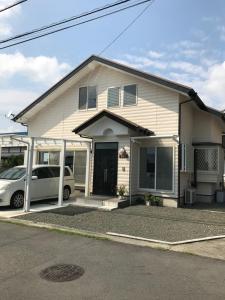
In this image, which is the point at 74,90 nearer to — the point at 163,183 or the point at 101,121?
the point at 101,121

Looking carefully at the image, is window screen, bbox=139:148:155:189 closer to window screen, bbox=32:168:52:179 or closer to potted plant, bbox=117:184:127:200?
potted plant, bbox=117:184:127:200

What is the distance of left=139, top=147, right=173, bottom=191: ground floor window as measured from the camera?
565 inches

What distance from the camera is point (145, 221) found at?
35.4ft

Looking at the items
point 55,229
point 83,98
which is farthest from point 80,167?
point 55,229

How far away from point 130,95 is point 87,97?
2.57 meters

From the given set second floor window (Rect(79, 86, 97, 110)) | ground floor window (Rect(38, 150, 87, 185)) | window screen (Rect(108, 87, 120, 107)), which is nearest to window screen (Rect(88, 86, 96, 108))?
second floor window (Rect(79, 86, 97, 110))

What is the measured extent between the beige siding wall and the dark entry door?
177cm

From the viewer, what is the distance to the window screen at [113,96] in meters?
16.1

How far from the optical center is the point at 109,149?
615 inches

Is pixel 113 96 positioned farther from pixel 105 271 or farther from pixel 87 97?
pixel 105 271

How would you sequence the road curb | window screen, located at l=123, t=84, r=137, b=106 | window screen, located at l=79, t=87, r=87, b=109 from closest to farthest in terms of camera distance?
the road curb, window screen, located at l=123, t=84, r=137, b=106, window screen, located at l=79, t=87, r=87, b=109

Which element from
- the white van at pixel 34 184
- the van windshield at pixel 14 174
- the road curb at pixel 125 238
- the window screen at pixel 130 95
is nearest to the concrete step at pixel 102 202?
the white van at pixel 34 184

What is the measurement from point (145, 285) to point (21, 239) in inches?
161

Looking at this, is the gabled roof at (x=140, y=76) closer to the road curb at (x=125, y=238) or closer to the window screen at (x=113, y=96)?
the window screen at (x=113, y=96)
